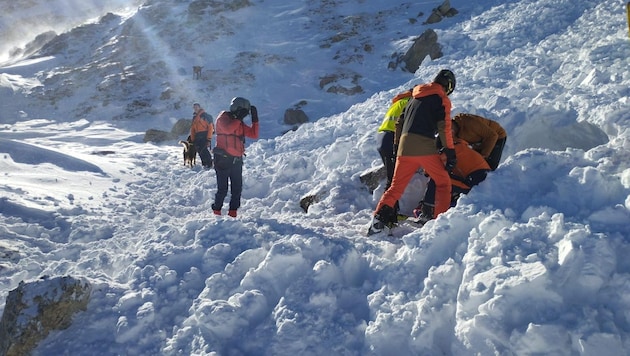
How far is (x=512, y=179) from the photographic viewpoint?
166 inches

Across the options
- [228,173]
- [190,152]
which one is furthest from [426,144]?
[190,152]

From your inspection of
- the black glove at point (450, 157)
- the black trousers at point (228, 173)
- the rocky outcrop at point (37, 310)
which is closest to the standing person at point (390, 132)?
the black glove at point (450, 157)

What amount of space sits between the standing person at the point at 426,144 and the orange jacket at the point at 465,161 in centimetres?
39

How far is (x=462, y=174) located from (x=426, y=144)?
0.82 meters

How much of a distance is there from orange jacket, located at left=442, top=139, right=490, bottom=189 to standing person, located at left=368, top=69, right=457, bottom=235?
1.27ft

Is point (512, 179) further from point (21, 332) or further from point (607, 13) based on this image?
point (607, 13)

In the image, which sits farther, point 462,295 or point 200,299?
point 200,299

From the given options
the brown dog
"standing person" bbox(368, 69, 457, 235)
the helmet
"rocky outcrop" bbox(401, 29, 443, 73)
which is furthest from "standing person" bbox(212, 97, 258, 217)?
"rocky outcrop" bbox(401, 29, 443, 73)

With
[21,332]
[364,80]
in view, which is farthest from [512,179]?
[364,80]

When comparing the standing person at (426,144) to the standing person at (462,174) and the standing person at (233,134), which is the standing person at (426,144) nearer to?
the standing person at (462,174)

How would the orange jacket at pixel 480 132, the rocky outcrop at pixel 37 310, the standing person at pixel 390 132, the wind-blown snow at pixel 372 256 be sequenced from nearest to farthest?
the wind-blown snow at pixel 372 256
the rocky outcrop at pixel 37 310
the orange jacket at pixel 480 132
the standing person at pixel 390 132

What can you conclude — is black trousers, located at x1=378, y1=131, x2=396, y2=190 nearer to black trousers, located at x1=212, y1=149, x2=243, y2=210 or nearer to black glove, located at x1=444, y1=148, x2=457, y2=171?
black glove, located at x1=444, y1=148, x2=457, y2=171

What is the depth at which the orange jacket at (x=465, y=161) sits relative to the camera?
5.15m

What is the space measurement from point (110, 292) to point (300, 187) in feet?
14.3
